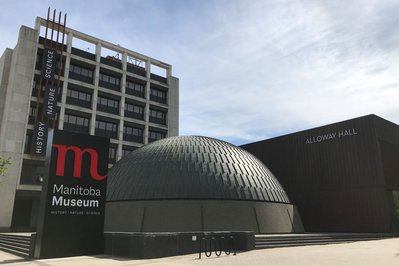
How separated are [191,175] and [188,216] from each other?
430cm

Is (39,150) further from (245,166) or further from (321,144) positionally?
(321,144)

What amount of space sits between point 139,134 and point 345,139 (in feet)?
130

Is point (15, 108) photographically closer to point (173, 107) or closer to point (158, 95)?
point (158, 95)

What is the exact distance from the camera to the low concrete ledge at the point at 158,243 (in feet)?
63.4

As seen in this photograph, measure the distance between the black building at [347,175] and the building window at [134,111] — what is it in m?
32.6

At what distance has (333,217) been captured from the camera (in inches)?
1738

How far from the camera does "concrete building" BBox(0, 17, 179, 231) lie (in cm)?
5241

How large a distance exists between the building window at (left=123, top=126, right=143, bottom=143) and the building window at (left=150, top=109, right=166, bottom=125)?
13.4 feet

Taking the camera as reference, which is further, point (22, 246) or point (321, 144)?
point (321, 144)

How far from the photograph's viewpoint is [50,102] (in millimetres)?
56844

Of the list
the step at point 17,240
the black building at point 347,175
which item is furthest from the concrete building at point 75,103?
the black building at point 347,175

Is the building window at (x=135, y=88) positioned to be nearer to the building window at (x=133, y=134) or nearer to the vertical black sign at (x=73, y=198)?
the building window at (x=133, y=134)

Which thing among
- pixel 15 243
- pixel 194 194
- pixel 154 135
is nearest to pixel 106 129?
pixel 154 135

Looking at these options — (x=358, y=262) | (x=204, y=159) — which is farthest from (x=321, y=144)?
(x=358, y=262)
